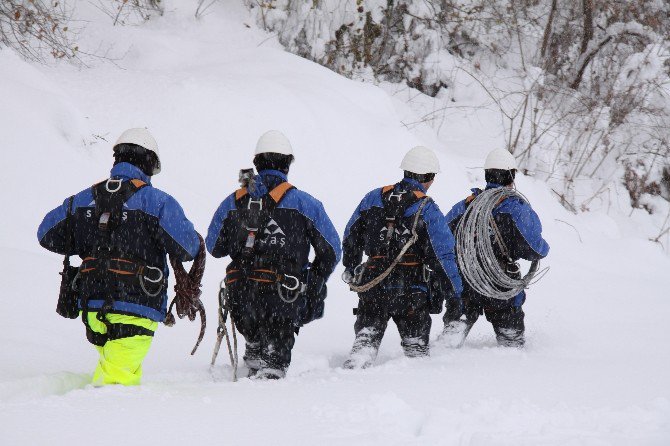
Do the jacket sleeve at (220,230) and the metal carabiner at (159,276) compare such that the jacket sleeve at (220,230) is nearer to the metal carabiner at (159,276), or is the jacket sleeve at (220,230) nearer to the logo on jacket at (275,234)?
the logo on jacket at (275,234)

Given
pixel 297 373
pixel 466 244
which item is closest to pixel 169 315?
pixel 297 373

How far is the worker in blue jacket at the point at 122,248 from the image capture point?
12.4ft

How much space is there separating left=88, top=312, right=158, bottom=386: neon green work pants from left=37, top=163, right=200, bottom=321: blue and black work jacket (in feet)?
0.19

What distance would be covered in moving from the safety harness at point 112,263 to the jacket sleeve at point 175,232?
156mm

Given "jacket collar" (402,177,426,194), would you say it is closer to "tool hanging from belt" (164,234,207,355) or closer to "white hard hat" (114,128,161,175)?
"tool hanging from belt" (164,234,207,355)

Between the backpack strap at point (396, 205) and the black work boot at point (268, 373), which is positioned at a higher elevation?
the backpack strap at point (396, 205)

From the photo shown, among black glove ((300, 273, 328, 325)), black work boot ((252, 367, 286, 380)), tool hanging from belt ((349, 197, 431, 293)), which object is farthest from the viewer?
tool hanging from belt ((349, 197, 431, 293))

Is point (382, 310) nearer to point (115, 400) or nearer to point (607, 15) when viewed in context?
point (115, 400)

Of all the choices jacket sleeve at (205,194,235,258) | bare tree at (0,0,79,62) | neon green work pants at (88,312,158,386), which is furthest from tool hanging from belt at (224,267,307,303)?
bare tree at (0,0,79,62)

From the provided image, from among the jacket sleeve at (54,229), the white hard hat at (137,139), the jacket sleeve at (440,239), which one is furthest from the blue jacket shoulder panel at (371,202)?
the jacket sleeve at (54,229)

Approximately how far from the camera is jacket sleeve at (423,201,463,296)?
4934 millimetres

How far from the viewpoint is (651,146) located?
13305 mm

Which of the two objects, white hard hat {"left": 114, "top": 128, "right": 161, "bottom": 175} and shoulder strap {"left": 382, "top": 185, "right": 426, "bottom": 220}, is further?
shoulder strap {"left": 382, "top": 185, "right": 426, "bottom": 220}

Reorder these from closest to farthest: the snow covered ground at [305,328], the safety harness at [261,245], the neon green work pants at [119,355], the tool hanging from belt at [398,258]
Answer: the snow covered ground at [305,328], the neon green work pants at [119,355], the safety harness at [261,245], the tool hanging from belt at [398,258]
